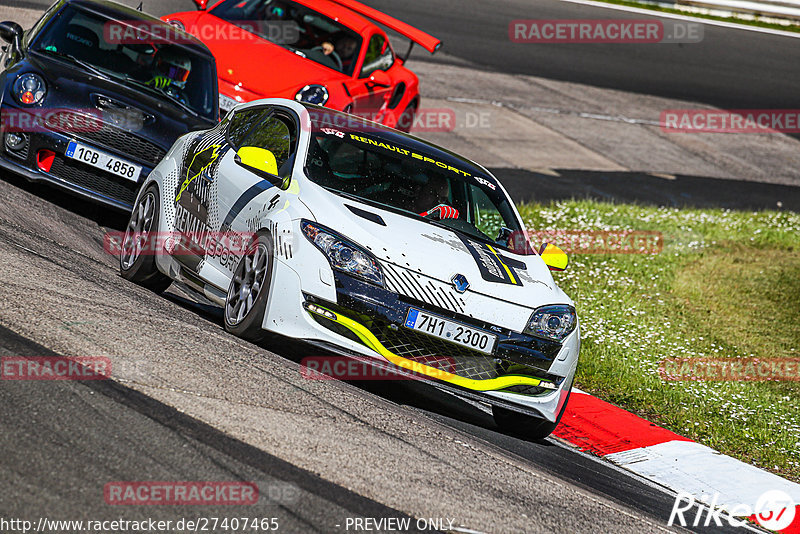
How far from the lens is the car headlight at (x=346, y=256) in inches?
242

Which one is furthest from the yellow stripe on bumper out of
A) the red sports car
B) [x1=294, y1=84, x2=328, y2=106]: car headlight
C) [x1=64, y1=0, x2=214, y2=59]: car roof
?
[x1=294, y1=84, x2=328, y2=106]: car headlight

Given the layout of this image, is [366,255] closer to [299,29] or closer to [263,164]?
[263,164]

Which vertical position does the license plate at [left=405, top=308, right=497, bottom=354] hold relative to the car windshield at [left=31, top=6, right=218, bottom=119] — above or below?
below

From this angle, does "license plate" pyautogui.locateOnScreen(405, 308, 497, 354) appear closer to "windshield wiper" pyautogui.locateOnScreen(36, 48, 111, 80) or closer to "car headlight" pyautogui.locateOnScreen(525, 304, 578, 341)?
"car headlight" pyautogui.locateOnScreen(525, 304, 578, 341)

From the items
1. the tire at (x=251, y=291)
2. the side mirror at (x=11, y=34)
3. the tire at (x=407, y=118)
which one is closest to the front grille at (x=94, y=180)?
the side mirror at (x=11, y=34)

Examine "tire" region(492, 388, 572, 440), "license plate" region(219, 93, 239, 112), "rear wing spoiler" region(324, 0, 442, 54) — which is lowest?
"tire" region(492, 388, 572, 440)

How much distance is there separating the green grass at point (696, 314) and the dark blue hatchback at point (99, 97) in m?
4.00

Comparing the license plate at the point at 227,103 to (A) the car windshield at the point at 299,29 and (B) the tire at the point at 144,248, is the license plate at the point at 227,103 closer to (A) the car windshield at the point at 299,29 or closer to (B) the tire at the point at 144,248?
(A) the car windshield at the point at 299,29

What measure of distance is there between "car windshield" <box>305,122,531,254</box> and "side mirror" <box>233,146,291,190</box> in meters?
0.20

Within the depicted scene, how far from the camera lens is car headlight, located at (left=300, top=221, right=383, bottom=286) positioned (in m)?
6.14

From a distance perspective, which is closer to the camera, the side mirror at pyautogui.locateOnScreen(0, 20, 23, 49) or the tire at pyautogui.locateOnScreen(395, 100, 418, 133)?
the side mirror at pyautogui.locateOnScreen(0, 20, 23, 49)

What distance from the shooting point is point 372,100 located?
13.4 metres

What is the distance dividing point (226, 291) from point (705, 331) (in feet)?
16.3

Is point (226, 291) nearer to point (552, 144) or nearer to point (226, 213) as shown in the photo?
point (226, 213)
